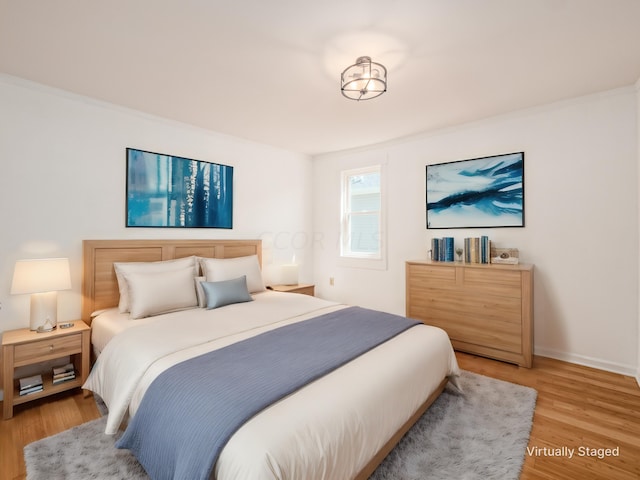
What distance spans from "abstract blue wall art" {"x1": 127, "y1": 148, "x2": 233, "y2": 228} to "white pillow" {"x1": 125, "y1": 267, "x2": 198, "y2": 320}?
0.72m

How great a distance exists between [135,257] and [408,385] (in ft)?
9.03

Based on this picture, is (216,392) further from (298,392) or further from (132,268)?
(132,268)

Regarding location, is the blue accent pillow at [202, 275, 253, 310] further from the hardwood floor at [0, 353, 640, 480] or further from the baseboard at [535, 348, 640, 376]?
the baseboard at [535, 348, 640, 376]

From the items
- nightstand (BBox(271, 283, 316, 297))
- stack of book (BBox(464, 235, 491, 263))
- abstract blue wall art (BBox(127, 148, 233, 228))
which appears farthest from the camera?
nightstand (BBox(271, 283, 316, 297))

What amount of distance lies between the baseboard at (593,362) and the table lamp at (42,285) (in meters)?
4.39

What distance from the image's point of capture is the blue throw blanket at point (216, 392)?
121 centimetres

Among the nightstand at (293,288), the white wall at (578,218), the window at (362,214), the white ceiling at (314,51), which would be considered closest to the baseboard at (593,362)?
the white wall at (578,218)

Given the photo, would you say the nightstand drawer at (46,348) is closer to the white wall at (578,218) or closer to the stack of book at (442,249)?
the stack of book at (442,249)

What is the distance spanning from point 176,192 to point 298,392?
2747 millimetres

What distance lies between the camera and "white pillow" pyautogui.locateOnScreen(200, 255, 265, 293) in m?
3.18

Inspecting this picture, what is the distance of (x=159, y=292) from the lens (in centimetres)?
267

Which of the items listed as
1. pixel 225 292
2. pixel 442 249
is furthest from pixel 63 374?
pixel 442 249

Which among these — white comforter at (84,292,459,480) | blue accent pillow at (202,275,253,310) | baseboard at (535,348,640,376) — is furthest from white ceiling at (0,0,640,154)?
baseboard at (535,348,640,376)

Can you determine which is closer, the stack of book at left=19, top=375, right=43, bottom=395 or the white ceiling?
the white ceiling
